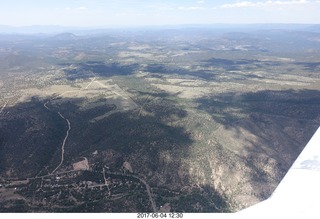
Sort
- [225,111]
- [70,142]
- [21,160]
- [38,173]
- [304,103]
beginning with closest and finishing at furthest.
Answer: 1. [38,173]
2. [21,160]
3. [70,142]
4. [225,111]
5. [304,103]

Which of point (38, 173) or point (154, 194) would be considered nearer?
point (154, 194)

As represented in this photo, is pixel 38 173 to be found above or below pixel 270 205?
below

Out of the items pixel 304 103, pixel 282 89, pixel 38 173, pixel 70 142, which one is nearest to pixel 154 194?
pixel 38 173

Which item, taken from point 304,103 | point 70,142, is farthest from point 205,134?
point 304,103

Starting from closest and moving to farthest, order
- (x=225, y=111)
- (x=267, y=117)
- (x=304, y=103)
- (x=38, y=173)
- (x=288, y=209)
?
(x=288, y=209), (x=38, y=173), (x=267, y=117), (x=225, y=111), (x=304, y=103)

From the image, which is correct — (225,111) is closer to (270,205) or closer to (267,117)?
(267,117)

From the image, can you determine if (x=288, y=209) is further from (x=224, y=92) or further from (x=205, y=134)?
(x=224, y=92)

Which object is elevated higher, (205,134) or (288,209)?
(288,209)

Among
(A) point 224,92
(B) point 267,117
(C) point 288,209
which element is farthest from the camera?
(A) point 224,92

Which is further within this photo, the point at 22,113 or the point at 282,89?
the point at 282,89
